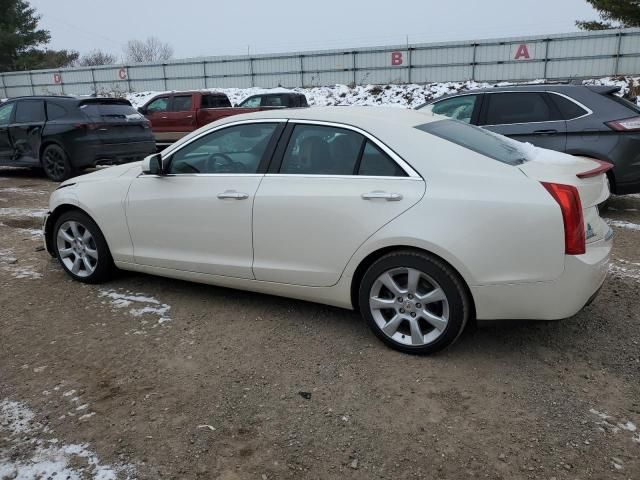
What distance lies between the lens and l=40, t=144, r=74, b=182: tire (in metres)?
9.85

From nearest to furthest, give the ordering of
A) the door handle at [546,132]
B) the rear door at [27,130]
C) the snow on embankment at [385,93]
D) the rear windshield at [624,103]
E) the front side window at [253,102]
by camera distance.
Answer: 1. the rear windshield at [624,103]
2. the door handle at [546,132]
3. the rear door at [27,130]
4. the front side window at [253,102]
5. the snow on embankment at [385,93]

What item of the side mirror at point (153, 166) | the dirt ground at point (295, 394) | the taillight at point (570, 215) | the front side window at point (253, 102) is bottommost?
the dirt ground at point (295, 394)

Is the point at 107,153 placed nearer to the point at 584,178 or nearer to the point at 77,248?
the point at 77,248

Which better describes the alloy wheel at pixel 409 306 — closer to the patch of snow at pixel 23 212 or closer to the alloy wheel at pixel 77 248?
the alloy wheel at pixel 77 248

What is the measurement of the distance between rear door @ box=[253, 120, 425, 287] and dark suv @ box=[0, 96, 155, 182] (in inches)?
281

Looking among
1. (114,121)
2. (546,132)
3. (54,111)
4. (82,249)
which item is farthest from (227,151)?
(54,111)

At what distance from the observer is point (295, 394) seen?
3.05 meters

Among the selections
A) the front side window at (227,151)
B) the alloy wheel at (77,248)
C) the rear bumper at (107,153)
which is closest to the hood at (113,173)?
the alloy wheel at (77,248)

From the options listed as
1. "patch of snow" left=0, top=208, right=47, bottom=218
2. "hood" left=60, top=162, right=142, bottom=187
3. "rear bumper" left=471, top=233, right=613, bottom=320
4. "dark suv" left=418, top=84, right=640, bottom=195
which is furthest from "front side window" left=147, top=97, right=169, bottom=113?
"rear bumper" left=471, top=233, right=613, bottom=320

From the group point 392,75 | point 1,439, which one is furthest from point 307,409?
point 392,75

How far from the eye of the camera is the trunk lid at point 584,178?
3.09m

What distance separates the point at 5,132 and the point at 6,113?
1.33 feet

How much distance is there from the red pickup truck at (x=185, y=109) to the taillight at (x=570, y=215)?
12800 millimetres

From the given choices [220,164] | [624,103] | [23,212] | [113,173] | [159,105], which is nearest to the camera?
[220,164]
